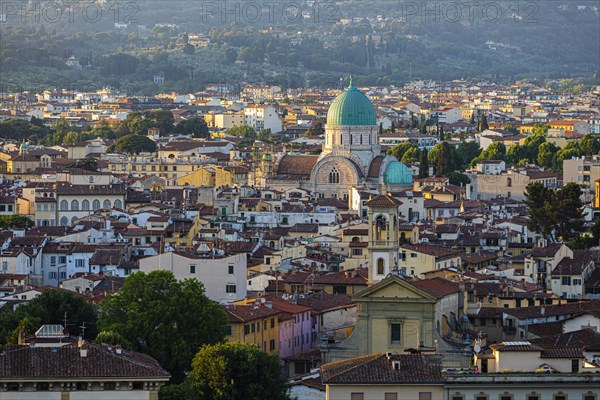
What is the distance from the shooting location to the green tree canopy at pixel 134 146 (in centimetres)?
12609

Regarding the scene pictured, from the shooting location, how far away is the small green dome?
321 ft

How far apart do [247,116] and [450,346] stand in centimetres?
14214

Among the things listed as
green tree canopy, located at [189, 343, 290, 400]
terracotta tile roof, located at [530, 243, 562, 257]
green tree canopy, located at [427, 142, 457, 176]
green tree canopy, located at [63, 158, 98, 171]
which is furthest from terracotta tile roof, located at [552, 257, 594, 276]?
green tree canopy, located at [427, 142, 457, 176]

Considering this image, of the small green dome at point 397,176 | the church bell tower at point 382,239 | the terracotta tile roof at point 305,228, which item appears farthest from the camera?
the small green dome at point 397,176

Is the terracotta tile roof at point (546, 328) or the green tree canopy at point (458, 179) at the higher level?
the green tree canopy at point (458, 179)

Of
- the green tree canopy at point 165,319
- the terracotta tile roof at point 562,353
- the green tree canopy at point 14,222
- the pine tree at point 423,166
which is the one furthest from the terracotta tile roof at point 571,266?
the pine tree at point 423,166

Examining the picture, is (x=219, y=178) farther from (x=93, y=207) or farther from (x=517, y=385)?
(x=517, y=385)

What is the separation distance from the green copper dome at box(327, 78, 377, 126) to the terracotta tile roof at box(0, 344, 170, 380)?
68.1 meters

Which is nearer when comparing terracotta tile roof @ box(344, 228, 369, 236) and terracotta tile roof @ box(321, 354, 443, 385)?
terracotta tile roof @ box(321, 354, 443, 385)

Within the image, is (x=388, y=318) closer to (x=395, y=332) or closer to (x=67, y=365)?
(x=395, y=332)

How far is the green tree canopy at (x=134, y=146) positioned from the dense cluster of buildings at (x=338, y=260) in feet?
7.81

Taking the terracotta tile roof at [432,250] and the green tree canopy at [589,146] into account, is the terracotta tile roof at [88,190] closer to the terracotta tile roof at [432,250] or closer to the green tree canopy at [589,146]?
the terracotta tile roof at [432,250]

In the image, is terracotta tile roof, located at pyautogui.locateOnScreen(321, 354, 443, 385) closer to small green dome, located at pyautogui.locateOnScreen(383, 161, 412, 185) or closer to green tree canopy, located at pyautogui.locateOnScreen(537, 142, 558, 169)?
small green dome, located at pyautogui.locateOnScreen(383, 161, 412, 185)

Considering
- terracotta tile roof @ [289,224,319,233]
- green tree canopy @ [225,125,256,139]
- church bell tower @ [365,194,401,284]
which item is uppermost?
green tree canopy @ [225,125,256,139]
